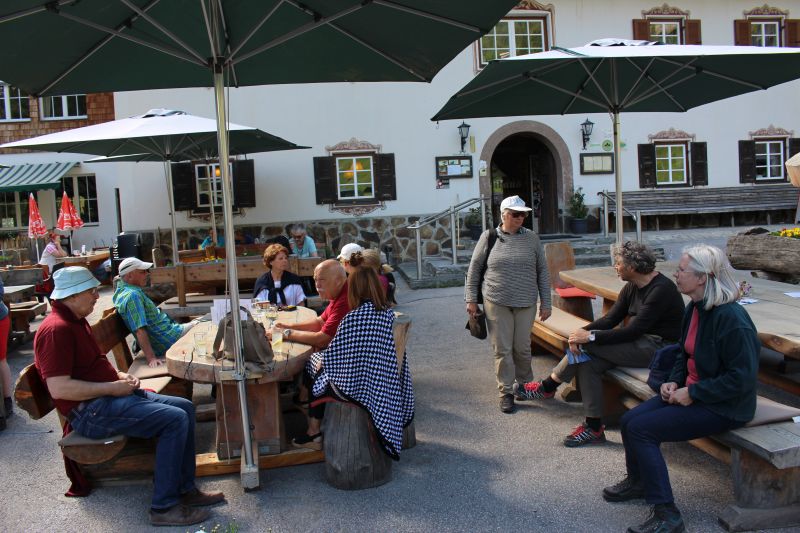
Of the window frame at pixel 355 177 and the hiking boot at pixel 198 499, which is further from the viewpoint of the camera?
the window frame at pixel 355 177

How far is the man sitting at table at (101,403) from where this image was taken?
342 centimetres

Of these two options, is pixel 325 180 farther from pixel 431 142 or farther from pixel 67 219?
pixel 67 219

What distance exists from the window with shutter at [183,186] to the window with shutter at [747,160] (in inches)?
511

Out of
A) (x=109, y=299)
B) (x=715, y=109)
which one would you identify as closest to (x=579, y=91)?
(x=109, y=299)

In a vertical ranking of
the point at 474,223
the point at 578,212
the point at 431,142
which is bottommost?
the point at 474,223

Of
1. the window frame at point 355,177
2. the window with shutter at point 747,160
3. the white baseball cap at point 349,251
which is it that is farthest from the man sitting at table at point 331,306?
the window with shutter at point 747,160

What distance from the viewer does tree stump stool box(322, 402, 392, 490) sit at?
3762 mm

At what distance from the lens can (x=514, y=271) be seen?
5113 millimetres

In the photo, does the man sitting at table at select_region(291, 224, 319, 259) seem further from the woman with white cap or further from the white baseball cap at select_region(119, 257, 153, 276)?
the woman with white cap

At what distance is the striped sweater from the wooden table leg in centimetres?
189

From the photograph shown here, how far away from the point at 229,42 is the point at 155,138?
230 inches

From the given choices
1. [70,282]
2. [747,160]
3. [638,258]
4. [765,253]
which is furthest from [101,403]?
[747,160]

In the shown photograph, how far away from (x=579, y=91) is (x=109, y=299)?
8885mm

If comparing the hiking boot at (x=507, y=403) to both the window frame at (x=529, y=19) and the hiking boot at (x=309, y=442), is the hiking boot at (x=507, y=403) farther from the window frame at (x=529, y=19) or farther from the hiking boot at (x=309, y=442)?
the window frame at (x=529, y=19)
